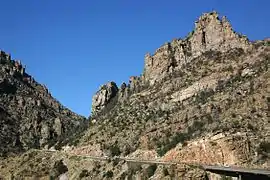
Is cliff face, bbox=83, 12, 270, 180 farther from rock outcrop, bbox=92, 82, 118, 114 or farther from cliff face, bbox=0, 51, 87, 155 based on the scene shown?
cliff face, bbox=0, 51, 87, 155

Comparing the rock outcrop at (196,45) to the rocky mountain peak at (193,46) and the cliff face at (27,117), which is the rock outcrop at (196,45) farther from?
the cliff face at (27,117)

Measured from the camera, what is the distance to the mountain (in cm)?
6197

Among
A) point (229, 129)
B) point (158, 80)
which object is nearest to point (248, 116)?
point (229, 129)

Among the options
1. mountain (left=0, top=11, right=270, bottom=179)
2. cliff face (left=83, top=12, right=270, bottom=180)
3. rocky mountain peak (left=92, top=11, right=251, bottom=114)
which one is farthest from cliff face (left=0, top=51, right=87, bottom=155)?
cliff face (left=83, top=12, right=270, bottom=180)

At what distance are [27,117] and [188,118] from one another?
86.6 meters

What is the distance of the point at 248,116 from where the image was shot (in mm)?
69688

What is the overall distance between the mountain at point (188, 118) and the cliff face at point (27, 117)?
86.8ft

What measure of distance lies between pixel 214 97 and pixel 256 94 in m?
12.9

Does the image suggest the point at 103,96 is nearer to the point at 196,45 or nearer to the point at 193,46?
the point at 193,46

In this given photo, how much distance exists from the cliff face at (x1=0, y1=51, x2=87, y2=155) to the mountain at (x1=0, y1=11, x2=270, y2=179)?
86.8ft

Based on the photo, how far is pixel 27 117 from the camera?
519 feet

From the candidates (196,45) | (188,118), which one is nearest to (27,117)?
(196,45)

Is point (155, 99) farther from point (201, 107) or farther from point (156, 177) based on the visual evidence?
point (156, 177)

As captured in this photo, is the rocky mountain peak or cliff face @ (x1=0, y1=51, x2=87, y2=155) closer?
the rocky mountain peak
